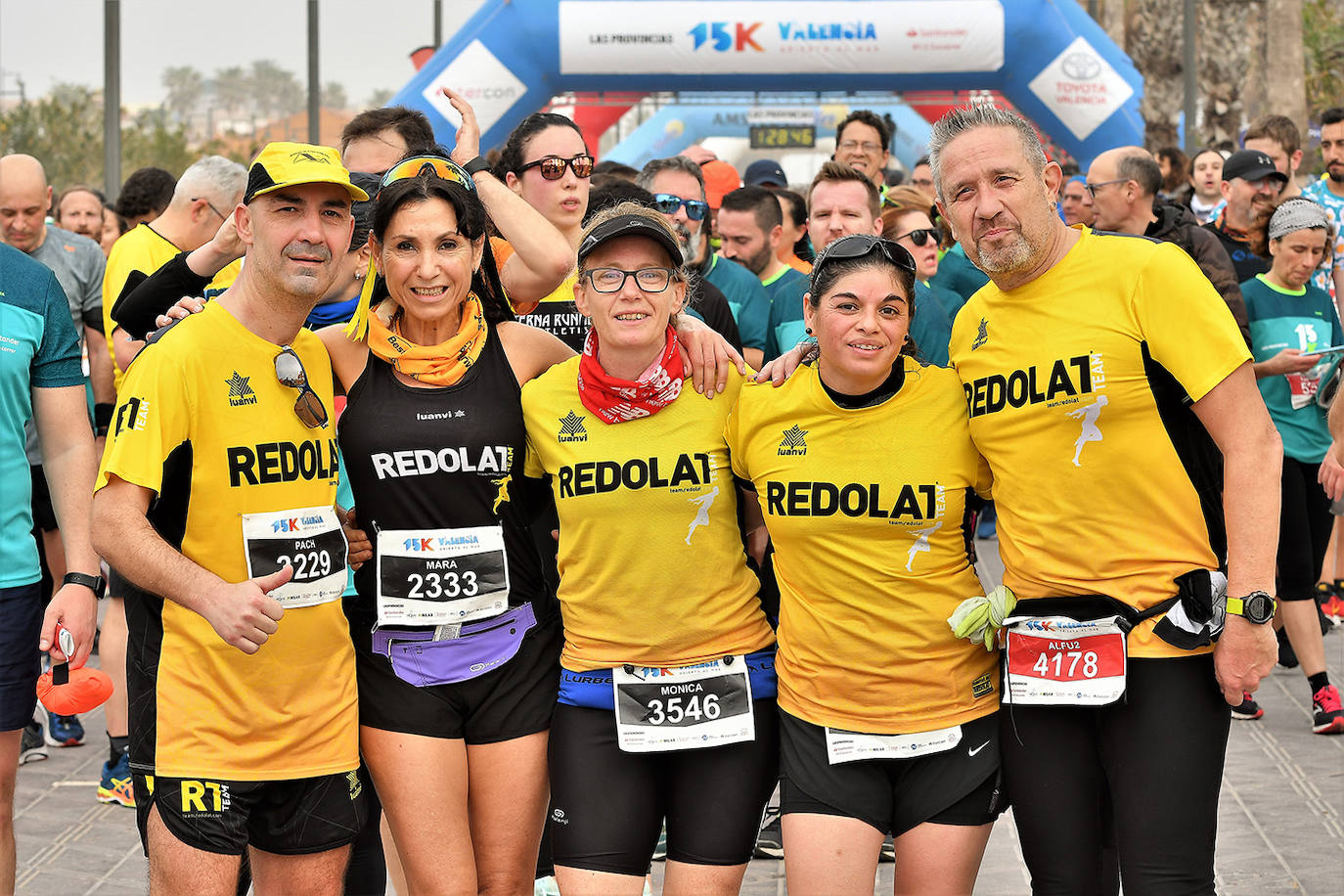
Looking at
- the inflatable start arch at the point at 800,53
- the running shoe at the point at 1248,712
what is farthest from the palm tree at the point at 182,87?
the running shoe at the point at 1248,712

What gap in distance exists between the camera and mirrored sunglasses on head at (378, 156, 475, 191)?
3.50 metres

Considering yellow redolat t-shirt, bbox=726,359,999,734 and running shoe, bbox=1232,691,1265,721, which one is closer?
yellow redolat t-shirt, bbox=726,359,999,734

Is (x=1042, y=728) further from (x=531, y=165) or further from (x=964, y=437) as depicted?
(x=531, y=165)

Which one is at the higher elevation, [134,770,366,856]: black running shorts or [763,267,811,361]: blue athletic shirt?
[763,267,811,361]: blue athletic shirt

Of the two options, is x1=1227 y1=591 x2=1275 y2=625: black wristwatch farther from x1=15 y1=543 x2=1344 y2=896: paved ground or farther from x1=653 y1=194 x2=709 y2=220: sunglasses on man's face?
x1=653 y1=194 x2=709 y2=220: sunglasses on man's face

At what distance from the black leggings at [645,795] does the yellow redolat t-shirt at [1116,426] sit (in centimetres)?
80

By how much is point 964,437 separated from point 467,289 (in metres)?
1.24

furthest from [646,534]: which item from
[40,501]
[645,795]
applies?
[40,501]

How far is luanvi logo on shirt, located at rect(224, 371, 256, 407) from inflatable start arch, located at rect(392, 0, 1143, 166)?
1311 centimetres

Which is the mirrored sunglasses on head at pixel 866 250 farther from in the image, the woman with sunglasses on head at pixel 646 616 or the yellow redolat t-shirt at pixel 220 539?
the yellow redolat t-shirt at pixel 220 539

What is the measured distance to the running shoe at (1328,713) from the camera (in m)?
6.30

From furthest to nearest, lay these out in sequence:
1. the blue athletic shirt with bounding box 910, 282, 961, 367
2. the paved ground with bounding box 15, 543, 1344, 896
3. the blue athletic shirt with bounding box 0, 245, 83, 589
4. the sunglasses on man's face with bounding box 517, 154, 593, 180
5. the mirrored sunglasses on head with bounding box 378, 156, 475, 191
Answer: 1. the paved ground with bounding box 15, 543, 1344, 896
2. the sunglasses on man's face with bounding box 517, 154, 593, 180
3. the blue athletic shirt with bounding box 910, 282, 961, 367
4. the blue athletic shirt with bounding box 0, 245, 83, 589
5. the mirrored sunglasses on head with bounding box 378, 156, 475, 191

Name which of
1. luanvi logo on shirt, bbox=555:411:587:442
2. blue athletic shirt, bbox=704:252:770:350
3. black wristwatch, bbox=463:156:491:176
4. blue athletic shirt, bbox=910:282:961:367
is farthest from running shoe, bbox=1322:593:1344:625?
luanvi logo on shirt, bbox=555:411:587:442

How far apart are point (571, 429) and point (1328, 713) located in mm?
4379
